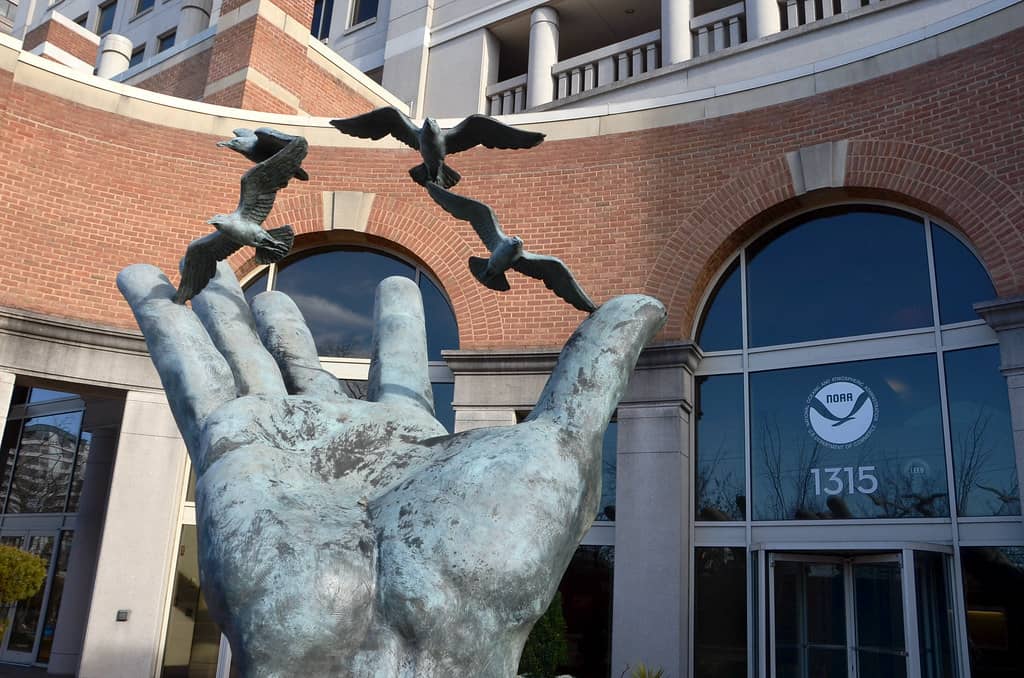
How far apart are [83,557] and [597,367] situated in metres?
13.9

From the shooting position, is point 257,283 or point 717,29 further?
point 717,29

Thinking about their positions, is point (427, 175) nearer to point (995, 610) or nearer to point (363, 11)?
point (995, 610)

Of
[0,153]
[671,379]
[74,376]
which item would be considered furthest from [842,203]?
[0,153]

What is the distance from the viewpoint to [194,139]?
12273 millimetres

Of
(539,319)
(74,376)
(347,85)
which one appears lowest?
(74,376)

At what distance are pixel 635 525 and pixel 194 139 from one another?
7.92 meters

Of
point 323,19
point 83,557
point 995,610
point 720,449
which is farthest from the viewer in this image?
point 323,19

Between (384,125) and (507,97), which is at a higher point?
(507,97)

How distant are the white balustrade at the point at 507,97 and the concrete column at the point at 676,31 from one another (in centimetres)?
325

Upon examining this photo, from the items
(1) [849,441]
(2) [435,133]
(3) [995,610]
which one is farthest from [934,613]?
(2) [435,133]

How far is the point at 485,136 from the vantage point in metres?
3.59

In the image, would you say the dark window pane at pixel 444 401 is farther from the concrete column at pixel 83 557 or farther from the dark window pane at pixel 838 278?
the concrete column at pixel 83 557

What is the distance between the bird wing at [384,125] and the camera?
11.2 ft

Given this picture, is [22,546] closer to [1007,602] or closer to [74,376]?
[74,376]
